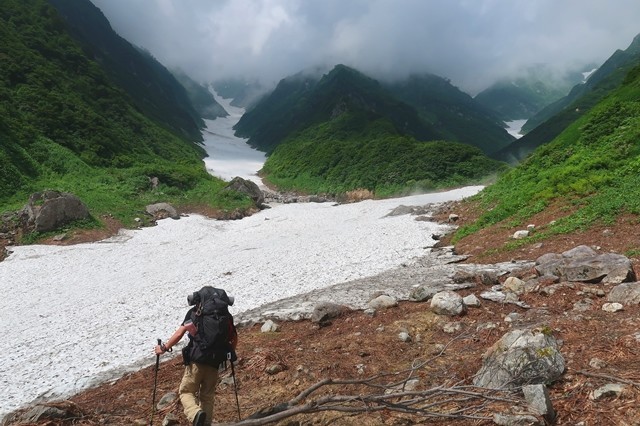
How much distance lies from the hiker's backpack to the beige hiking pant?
0.66 feet

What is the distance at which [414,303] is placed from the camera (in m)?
11.0

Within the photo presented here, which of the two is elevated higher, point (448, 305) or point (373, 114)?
point (373, 114)

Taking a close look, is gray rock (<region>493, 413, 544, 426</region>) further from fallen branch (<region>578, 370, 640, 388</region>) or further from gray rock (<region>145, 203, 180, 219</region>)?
gray rock (<region>145, 203, 180, 219</region>)

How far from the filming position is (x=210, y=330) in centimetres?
612

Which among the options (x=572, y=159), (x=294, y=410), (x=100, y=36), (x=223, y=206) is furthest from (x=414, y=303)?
(x=100, y=36)

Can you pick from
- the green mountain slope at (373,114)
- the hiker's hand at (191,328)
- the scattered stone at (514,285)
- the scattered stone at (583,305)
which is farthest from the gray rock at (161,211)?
the green mountain slope at (373,114)

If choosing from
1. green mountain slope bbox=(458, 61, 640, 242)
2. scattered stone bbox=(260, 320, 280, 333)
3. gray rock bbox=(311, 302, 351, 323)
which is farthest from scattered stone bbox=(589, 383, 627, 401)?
green mountain slope bbox=(458, 61, 640, 242)

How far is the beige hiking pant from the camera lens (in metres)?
6.22

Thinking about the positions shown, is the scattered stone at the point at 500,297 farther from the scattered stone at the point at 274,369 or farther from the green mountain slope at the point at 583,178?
the green mountain slope at the point at 583,178

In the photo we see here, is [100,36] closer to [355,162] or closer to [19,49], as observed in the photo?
[19,49]

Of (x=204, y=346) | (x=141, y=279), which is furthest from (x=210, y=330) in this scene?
(x=141, y=279)

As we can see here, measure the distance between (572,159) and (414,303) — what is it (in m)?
17.8

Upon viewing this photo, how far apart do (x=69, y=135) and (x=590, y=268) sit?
198 feet

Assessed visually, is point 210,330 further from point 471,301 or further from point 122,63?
point 122,63
